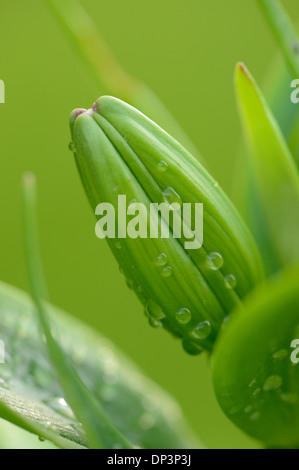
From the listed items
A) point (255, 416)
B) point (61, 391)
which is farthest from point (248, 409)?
point (61, 391)

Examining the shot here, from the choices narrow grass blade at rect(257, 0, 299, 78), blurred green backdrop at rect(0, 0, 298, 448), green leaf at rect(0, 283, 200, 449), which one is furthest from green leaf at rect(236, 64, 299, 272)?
blurred green backdrop at rect(0, 0, 298, 448)

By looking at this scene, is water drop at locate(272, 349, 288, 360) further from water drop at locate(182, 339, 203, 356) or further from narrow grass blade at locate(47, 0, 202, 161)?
narrow grass blade at locate(47, 0, 202, 161)

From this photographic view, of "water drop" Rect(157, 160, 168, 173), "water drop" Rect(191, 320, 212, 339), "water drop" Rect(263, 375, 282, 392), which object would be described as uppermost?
"water drop" Rect(157, 160, 168, 173)

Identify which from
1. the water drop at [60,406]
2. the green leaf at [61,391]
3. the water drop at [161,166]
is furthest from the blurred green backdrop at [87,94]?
the water drop at [161,166]

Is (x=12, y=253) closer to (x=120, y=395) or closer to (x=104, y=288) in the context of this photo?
(x=104, y=288)

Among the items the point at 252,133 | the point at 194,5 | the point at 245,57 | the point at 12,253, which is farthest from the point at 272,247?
the point at 194,5
